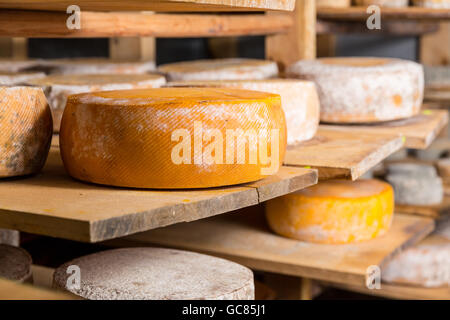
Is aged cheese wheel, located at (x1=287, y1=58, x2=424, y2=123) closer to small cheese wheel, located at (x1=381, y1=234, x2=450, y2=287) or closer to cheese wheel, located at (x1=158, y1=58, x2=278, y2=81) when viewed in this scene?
cheese wheel, located at (x1=158, y1=58, x2=278, y2=81)

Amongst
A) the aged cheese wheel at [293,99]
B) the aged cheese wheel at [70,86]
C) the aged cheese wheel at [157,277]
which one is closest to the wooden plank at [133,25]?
the aged cheese wheel at [70,86]

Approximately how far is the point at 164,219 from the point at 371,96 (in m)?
1.24

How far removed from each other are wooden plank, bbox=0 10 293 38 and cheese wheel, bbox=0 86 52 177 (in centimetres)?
36

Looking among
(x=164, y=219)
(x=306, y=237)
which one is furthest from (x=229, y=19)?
(x=164, y=219)

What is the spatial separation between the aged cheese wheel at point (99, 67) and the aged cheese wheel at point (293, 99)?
57 centimetres

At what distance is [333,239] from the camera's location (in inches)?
73.3

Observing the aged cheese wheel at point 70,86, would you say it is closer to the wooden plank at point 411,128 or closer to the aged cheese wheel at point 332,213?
the aged cheese wheel at point 332,213

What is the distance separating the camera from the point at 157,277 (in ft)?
4.06

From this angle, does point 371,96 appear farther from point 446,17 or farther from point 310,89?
point 446,17

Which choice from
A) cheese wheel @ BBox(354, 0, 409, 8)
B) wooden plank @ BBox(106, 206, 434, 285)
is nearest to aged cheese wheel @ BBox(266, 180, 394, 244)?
wooden plank @ BBox(106, 206, 434, 285)

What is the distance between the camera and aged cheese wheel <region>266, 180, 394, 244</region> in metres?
1.84

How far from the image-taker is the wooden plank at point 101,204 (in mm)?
938
